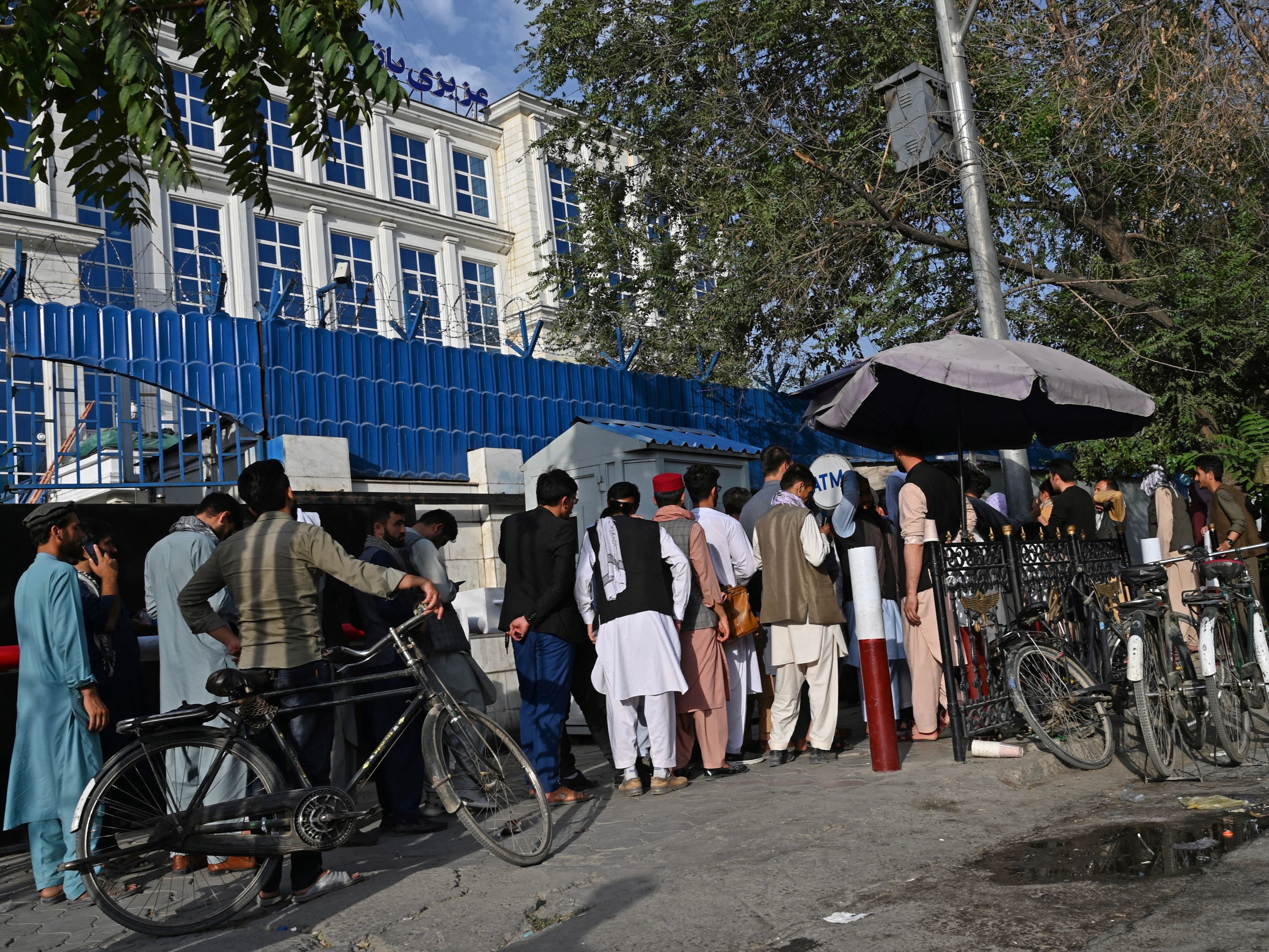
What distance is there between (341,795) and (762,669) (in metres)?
4.56

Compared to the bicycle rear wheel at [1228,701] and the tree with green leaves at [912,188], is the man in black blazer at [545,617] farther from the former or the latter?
the tree with green leaves at [912,188]

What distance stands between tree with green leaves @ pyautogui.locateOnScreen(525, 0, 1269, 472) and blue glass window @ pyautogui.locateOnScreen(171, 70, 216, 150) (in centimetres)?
1352

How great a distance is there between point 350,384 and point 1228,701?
7075mm

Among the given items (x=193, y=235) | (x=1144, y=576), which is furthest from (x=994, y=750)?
(x=193, y=235)

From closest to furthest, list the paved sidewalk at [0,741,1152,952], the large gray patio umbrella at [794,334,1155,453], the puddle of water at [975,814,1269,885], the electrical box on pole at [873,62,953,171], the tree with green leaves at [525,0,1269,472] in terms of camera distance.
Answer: the paved sidewalk at [0,741,1152,952], the puddle of water at [975,814,1269,885], the large gray patio umbrella at [794,334,1155,453], the electrical box on pole at [873,62,953,171], the tree with green leaves at [525,0,1269,472]

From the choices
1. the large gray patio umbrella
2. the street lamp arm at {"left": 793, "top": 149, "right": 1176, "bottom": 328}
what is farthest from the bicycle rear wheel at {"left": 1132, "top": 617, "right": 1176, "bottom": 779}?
the street lamp arm at {"left": 793, "top": 149, "right": 1176, "bottom": 328}

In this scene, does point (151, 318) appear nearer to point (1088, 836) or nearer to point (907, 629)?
point (907, 629)

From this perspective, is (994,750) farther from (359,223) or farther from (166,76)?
(359,223)

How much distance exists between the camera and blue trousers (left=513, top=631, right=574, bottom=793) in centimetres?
611

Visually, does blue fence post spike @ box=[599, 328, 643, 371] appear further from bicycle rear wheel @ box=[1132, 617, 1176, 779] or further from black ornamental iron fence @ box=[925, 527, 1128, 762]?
bicycle rear wheel @ box=[1132, 617, 1176, 779]

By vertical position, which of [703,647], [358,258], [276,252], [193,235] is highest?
[358,258]

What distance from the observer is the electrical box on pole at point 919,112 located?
9828mm

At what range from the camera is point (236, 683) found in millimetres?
4512

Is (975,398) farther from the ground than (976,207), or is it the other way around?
(976,207)
